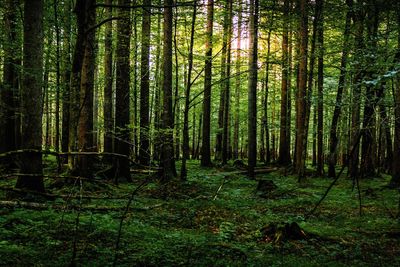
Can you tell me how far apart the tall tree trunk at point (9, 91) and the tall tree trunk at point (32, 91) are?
5689mm

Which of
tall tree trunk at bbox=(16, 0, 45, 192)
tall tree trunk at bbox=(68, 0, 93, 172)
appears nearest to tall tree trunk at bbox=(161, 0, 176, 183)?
tall tree trunk at bbox=(68, 0, 93, 172)

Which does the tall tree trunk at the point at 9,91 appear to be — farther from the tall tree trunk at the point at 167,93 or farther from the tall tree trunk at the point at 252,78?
the tall tree trunk at the point at 252,78

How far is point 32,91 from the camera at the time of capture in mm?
7910

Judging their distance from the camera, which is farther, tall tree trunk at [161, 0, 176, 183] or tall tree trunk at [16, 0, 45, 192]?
tall tree trunk at [161, 0, 176, 183]

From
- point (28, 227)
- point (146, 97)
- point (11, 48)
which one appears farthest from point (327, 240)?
point (11, 48)

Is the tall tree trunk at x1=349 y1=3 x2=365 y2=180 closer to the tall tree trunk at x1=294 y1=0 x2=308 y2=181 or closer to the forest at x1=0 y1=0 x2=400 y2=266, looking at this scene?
the forest at x1=0 y1=0 x2=400 y2=266

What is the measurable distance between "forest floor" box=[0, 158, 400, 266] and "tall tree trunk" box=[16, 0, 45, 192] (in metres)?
0.80

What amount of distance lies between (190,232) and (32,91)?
188 inches

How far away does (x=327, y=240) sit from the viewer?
275 inches

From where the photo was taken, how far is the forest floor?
5164 millimetres

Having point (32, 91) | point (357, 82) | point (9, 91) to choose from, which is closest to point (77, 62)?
point (32, 91)

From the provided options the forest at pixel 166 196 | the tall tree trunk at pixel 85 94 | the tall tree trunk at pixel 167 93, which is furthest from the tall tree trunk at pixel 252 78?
the tall tree trunk at pixel 85 94

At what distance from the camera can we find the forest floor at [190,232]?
16.9 ft

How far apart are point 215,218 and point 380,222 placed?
406 centimetres
